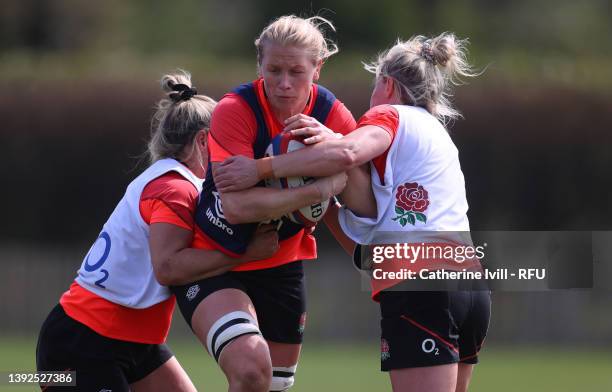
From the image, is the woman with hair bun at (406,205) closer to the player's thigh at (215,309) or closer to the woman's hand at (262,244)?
the woman's hand at (262,244)

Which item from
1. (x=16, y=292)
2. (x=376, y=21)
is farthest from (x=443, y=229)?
(x=376, y=21)

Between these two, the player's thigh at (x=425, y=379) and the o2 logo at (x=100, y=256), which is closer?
the player's thigh at (x=425, y=379)

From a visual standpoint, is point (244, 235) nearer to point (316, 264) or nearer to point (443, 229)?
point (443, 229)

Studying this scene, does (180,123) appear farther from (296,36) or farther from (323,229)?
(323,229)

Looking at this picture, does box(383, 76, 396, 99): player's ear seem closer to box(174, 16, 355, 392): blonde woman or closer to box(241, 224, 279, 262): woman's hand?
box(174, 16, 355, 392): blonde woman

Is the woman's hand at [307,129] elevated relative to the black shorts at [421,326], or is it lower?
elevated

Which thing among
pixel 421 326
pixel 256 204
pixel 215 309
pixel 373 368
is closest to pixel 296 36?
pixel 256 204

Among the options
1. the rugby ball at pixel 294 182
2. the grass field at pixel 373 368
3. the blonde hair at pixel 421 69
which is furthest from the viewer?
the grass field at pixel 373 368

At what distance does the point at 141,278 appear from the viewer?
16.7 ft

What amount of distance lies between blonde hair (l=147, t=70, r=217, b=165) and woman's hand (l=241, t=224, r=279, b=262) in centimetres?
61

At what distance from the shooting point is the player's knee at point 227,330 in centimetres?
466

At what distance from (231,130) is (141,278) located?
87 cm

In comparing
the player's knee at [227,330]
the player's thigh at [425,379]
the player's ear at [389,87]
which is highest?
the player's ear at [389,87]

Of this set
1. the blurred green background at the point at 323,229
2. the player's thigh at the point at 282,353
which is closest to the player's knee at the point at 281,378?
the player's thigh at the point at 282,353
